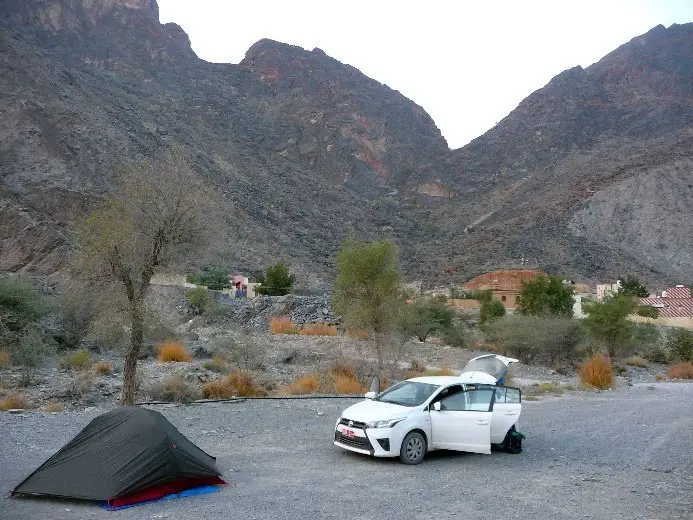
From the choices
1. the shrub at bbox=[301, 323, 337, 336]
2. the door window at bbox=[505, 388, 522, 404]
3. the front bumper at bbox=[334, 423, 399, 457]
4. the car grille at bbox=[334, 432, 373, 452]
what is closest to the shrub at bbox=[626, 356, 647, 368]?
the shrub at bbox=[301, 323, 337, 336]

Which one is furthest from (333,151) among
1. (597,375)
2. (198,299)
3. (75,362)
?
(75,362)

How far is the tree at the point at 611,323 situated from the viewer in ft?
125

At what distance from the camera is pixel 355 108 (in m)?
139

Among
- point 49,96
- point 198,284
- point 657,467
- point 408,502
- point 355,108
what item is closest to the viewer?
point 408,502

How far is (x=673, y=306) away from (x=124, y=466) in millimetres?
61168

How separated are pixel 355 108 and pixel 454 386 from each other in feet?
435

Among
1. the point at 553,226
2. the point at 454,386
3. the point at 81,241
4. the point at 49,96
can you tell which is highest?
the point at 49,96

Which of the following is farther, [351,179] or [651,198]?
[351,179]

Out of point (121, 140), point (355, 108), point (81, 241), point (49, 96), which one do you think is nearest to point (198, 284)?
point (121, 140)

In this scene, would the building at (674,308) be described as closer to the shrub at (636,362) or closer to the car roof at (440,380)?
the shrub at (636,362)

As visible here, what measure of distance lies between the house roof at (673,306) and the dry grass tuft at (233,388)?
1916 inches

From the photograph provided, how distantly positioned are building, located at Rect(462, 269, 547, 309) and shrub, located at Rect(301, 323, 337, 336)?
97.6 ft

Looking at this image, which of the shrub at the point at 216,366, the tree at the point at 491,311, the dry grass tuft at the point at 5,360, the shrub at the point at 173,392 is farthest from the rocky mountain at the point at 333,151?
the shrub at the point at 173,392

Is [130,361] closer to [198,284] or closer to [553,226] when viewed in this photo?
[198,284]
